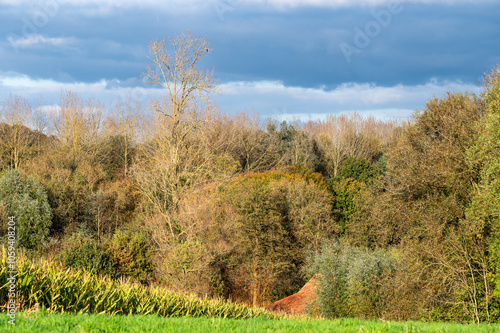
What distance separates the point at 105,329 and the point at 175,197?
18141mm

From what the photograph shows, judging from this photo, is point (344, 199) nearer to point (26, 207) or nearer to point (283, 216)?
point (283, 216)

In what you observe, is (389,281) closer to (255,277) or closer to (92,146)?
(255,277)

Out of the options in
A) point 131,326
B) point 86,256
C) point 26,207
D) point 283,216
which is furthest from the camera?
point 283,216

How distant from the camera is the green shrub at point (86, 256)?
79.8ft

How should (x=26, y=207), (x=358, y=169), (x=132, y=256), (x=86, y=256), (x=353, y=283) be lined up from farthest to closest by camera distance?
(x=358, y=169) → (x=26, y=207) → (x=132, y=256) → (x=86, y=256) → (x=353, y=283)

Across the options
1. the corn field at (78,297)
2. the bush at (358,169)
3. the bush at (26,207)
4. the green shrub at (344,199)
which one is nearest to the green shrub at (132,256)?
the bush at (26,207)

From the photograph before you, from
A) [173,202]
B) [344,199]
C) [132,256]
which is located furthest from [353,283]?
[344,199]

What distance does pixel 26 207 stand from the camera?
3184cm

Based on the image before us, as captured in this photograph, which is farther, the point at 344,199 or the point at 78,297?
the point at 344,199

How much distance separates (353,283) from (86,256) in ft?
48.9

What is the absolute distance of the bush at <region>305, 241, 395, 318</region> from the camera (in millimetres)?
19672

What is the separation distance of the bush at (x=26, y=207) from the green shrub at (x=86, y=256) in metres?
7.24

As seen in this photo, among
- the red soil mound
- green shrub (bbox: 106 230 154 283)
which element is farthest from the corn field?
green shrub (bbox: 106 230 154 283)

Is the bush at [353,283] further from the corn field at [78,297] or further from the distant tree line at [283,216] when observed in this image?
the corn field at [78,297]
